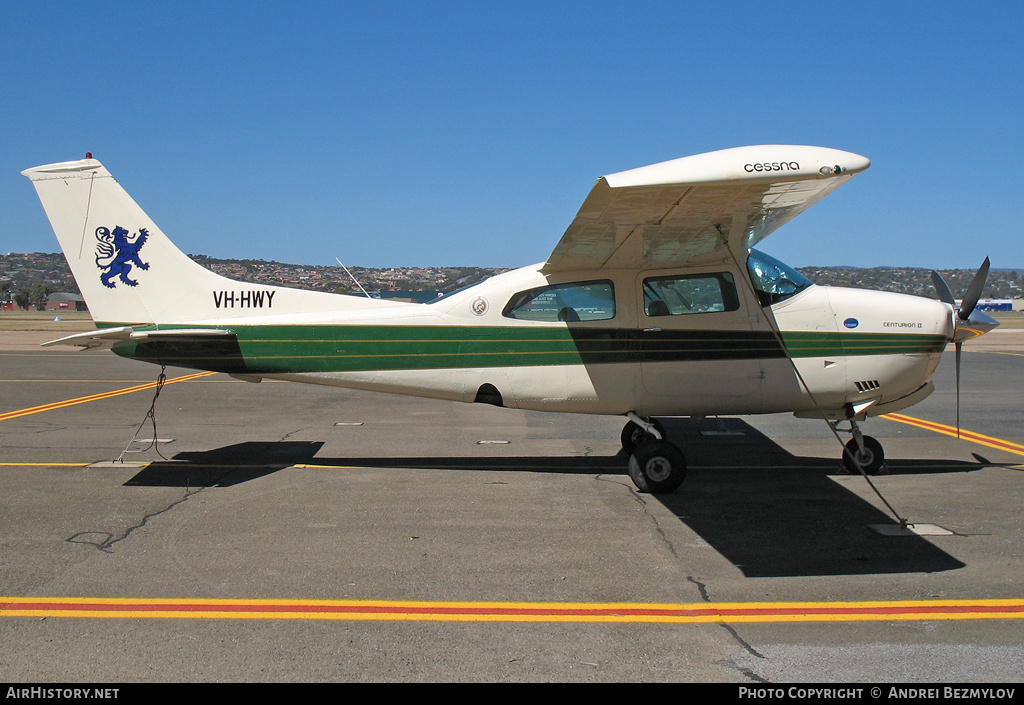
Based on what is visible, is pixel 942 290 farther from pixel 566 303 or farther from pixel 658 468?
pixel 566 303

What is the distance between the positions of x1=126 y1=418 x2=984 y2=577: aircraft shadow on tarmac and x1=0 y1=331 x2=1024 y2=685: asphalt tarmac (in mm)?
35

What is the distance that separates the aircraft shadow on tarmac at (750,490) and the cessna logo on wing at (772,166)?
8.68 ft

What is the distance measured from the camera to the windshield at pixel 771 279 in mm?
6766

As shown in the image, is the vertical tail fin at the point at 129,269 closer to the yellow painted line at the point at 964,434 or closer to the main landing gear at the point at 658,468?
the main landing gear at the point at 658,468

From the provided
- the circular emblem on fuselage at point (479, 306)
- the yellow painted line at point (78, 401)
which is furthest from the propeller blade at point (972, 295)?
the yellow painted line at point (78, 401)

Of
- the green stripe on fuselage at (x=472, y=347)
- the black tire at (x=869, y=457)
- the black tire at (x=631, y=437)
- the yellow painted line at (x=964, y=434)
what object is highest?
the green stripe on fuselage at (x=472, y=347)

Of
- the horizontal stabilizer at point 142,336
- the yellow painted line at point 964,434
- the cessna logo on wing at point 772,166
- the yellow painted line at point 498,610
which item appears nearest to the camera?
the yellow painted line at point 498,610

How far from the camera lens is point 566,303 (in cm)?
692

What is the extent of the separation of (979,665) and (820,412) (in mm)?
3824

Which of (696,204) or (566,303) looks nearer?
(696,204)

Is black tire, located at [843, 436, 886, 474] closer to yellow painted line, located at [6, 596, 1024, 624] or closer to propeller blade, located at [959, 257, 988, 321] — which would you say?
propeller blade, located at [959, 257, 988, 321]

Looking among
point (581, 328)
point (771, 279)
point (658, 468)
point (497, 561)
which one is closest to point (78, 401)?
point (581, 328)

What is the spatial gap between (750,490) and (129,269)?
22.3ft

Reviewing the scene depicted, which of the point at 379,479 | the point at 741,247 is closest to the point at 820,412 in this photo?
the point at 741,247
